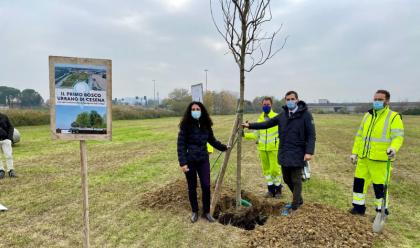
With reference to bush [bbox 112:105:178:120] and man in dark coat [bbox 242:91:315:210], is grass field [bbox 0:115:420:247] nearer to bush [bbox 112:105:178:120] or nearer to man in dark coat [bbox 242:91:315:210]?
man in dark coat [bbox 242:91:315:210]

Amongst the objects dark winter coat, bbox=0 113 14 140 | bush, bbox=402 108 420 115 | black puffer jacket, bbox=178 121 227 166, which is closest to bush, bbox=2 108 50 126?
dark winter coat, bbox=0 113 14 140

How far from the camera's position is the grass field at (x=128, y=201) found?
4.66 metres

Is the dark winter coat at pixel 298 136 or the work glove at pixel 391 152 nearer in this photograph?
the work glove at pixel 391 152

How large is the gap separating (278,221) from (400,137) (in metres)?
2.34

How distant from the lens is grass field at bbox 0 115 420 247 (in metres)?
4.66

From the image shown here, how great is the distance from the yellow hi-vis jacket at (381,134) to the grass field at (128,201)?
4.09 ft

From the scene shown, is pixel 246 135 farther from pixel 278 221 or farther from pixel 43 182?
pixel 43 182

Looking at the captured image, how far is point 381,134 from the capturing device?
201 inches

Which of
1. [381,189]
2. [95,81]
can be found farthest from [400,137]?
[95,81]

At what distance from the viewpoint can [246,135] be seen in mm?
6449

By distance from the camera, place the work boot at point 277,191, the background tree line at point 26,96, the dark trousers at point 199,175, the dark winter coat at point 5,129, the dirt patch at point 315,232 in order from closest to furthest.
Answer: the dirt patch at point 315,232 → the dark trousers at point 199,175 → the work boot at point 277,191 → the dark winter coat at point 5,129 → the background tree line at point 26,96

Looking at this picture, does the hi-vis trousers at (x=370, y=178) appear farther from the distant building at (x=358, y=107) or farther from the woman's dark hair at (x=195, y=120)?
the distant building at (x=358, y=107)

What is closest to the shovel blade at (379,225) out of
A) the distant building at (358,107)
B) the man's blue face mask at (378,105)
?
the man's blue face mask at (378,105)

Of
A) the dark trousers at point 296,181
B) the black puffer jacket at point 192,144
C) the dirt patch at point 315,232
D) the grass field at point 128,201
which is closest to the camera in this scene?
the dirt patch at point 315,232
